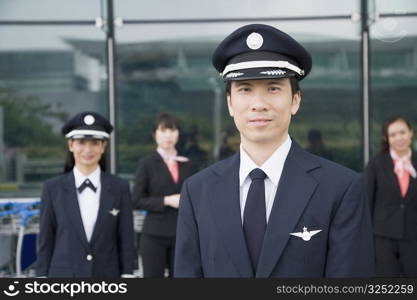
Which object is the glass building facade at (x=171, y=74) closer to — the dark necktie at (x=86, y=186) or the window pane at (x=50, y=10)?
the window pane at (x=50, y=10)

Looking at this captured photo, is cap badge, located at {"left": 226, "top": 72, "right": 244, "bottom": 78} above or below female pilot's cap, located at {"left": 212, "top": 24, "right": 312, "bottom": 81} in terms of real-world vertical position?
below

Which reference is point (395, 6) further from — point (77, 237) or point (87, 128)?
point (77, 237)

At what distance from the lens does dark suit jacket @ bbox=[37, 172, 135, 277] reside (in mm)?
4605

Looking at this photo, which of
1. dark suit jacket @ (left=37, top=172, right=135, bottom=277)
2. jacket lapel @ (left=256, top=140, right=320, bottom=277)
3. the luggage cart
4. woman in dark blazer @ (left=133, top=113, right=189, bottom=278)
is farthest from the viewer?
the luggage cart

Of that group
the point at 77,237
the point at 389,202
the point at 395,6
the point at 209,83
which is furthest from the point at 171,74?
the point at 77,237

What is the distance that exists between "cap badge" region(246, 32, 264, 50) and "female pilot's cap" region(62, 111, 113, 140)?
2635mm

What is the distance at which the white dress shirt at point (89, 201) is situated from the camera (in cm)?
473

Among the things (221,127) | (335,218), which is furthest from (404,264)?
(335,218)

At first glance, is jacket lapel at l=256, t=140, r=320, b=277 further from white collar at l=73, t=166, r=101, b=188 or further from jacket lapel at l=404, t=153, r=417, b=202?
jacket lapel at l=404, t=153, r=417, b=202

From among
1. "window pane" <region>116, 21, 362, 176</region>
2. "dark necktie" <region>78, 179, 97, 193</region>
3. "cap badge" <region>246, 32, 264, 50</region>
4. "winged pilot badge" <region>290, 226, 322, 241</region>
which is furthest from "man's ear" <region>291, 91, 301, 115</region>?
"window pane" <region>116, 21, 362, 176</region>

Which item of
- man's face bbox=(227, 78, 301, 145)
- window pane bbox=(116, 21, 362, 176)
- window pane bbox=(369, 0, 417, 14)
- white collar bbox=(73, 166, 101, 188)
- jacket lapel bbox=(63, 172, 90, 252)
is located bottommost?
jacket lapel bbox=(63, 172, 90, 252)

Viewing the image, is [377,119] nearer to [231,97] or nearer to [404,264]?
[404,264]

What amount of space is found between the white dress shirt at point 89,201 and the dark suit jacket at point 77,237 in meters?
0.04

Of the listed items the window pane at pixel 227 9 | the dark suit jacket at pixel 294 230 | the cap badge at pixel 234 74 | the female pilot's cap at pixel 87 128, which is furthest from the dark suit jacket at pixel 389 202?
the cap badge at pixel 234 74
